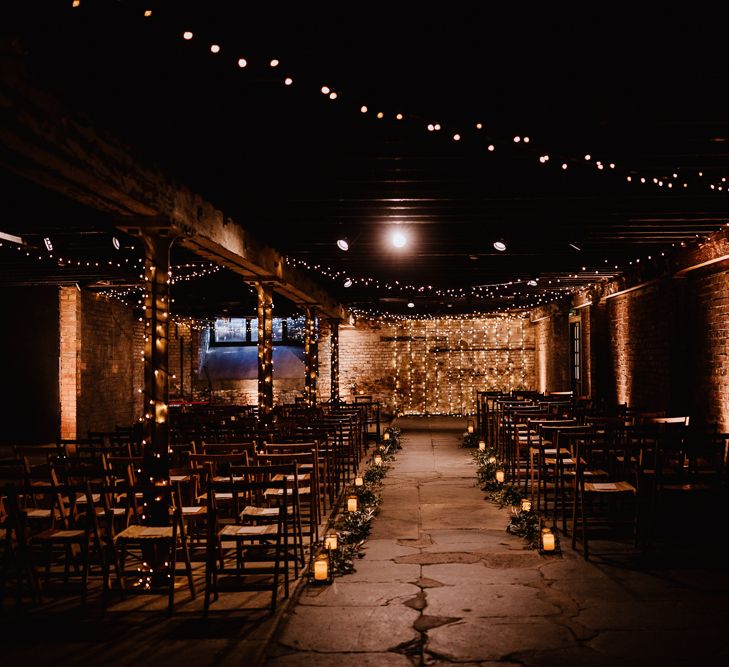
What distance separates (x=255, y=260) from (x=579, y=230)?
13.1 feet

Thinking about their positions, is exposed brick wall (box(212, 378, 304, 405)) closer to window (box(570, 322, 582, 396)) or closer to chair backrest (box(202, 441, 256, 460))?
window (box(570, 322, 582, 396))

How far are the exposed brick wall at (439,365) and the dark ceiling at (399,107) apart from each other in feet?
40.0

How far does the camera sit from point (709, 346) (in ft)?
29.8

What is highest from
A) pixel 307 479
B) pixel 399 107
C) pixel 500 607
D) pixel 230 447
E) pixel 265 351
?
pixel 399 107

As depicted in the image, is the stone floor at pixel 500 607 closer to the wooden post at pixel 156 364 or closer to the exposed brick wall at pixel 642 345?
the wooden post at pixel 156 364

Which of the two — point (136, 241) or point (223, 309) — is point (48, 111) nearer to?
point (136, 241)

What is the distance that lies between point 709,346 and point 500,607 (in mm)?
6072

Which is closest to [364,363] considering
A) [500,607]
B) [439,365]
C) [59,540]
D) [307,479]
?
[439,365]

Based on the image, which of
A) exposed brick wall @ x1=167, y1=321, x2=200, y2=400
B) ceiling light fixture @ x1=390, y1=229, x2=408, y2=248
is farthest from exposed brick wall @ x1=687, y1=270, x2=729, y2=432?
exposed brick wall @ x1=167, y1=321, x2=200, y2=400

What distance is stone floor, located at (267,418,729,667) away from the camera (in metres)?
3.68

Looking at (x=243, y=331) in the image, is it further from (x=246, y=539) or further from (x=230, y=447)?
(x=246, y=539)

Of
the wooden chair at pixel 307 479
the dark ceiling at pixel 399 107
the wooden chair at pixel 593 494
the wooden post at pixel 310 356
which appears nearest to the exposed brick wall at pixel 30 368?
the wooden post at pixel 310 356

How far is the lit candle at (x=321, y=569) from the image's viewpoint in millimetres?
4863

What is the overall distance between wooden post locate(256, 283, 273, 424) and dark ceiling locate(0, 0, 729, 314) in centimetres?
256
